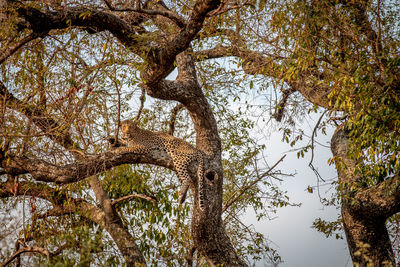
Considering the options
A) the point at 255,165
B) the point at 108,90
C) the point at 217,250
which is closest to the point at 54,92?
the point at 108,90

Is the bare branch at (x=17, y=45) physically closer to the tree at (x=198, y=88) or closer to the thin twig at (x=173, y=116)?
the tree at (x=198, y=88)

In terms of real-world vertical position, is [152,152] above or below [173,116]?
below

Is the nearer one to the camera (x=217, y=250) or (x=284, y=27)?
(x=284, y=27)

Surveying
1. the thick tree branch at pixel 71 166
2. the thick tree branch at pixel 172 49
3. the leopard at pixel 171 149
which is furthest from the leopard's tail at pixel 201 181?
the thick tree branch at pixel 172 49

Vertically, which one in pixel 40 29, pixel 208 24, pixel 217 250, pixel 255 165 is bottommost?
pixel 217 250

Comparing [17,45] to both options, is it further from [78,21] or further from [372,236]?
[372,236]

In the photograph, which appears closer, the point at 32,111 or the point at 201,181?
the point at 32,111

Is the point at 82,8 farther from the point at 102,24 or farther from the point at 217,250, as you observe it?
the point at 217,250

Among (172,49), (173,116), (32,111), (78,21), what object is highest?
(173,116)

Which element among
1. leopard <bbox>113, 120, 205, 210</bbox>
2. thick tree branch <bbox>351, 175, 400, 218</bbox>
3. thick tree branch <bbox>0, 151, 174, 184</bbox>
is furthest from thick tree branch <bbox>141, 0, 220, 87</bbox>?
thick tree branch <bbox>351, 175, 400, 218</bbox>

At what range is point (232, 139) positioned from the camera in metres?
7.89

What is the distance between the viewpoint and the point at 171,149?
5.70m

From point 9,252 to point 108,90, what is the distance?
231 cm

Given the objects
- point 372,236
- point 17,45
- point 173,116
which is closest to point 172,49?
point 17,45
